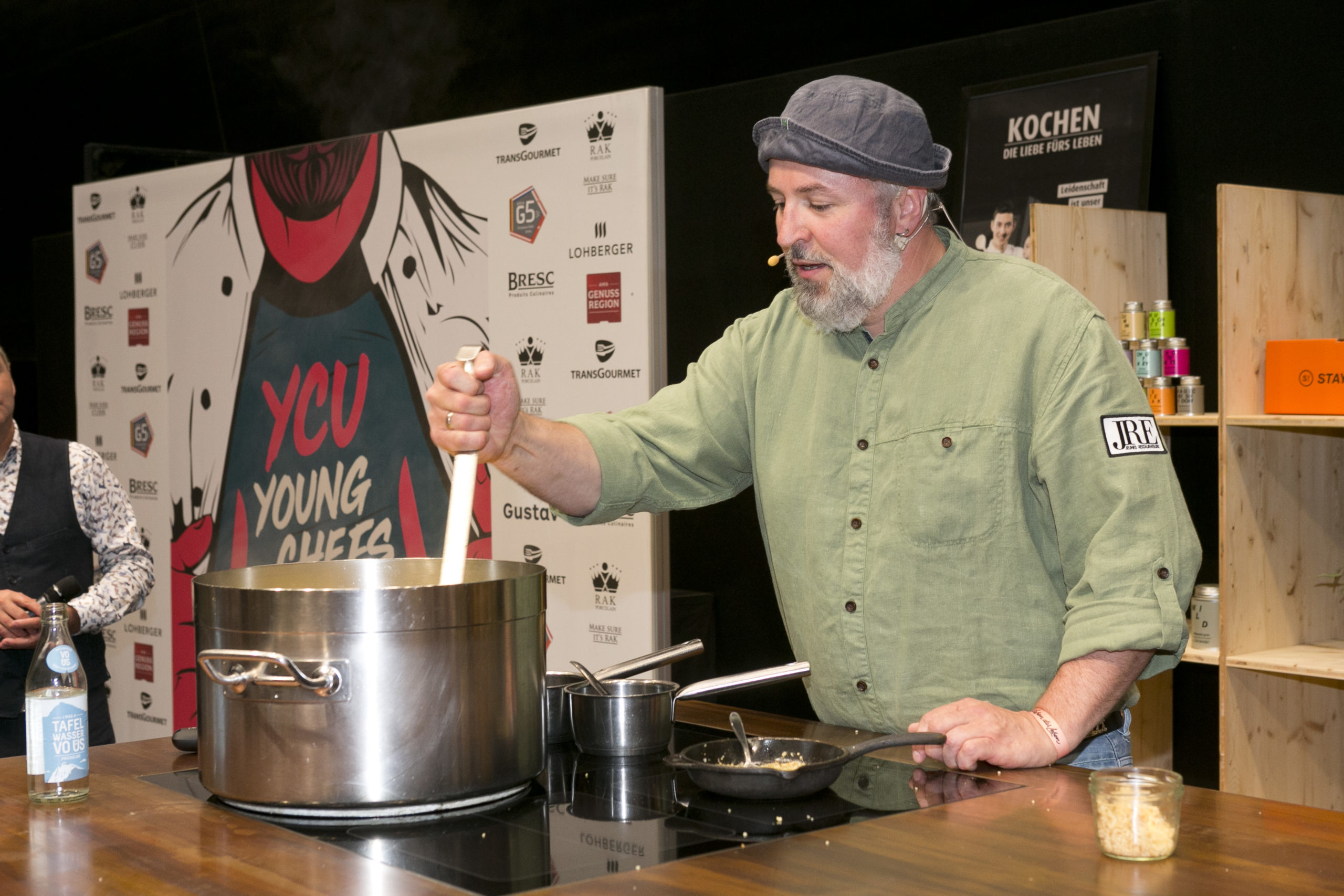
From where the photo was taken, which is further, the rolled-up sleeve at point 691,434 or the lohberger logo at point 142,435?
the lohberger logo at point 142,435

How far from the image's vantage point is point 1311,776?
10.8 ft

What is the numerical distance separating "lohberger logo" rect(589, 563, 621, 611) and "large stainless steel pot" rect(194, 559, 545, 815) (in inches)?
90.6

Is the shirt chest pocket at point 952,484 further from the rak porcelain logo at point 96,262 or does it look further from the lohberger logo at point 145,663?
the rak porcelain logo at point 96,262

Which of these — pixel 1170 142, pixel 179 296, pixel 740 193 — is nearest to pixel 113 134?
pixel 179 296

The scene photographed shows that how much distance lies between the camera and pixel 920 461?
1.77 meters

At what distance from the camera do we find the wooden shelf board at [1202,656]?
3174 mm

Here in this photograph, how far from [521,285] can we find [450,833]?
9.19ft

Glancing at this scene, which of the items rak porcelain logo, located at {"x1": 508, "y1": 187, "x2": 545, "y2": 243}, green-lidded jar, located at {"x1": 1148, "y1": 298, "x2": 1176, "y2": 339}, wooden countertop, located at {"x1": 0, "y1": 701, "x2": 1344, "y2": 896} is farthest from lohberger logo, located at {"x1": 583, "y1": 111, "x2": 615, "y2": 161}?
wooden countertop, located at {"x1": 0, "y1": 701, "x2": 1344, "y2": 896}

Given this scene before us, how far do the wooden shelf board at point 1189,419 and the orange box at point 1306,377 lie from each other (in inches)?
4.9

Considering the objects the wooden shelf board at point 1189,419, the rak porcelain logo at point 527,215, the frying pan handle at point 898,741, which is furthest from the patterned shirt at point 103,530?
the wooden shelf board at point 1189,419

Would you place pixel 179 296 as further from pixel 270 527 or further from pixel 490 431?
pixel 490 431

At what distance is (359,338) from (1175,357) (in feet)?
8.34

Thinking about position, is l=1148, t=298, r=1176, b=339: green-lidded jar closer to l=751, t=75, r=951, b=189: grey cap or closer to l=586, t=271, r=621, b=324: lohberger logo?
l=586, t=271, r=621, b=324: lohberger logo

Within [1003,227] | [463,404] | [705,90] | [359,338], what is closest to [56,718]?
[463,404]
